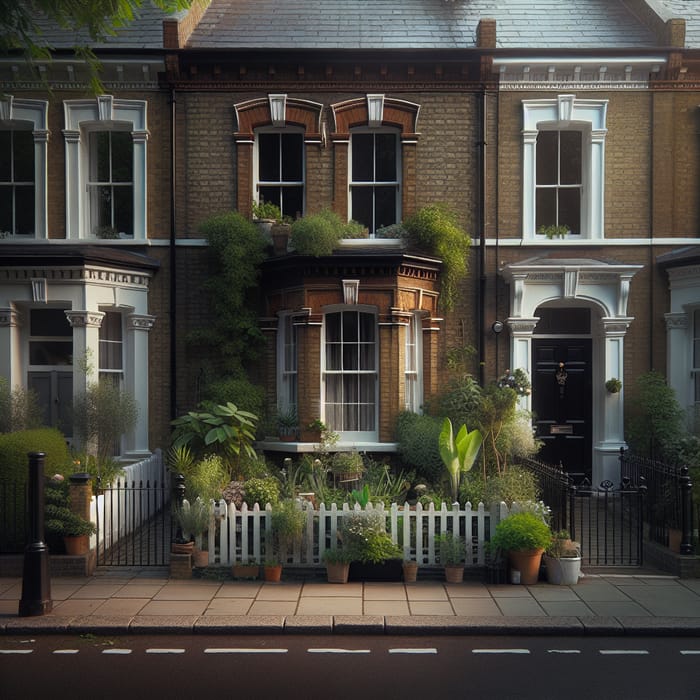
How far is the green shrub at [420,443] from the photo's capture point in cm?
1231

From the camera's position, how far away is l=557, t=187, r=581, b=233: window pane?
14.3 meters

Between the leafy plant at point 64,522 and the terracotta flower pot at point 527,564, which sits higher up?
the leafy plant at point 64,522

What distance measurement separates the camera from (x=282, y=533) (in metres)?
9.53

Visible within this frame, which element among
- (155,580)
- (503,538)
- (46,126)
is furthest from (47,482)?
(46,126)

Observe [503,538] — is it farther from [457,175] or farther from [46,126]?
[46,126]

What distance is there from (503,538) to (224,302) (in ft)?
22.2

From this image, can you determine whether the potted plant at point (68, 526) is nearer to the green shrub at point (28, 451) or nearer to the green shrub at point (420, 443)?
the green shrub at point (28, 451)

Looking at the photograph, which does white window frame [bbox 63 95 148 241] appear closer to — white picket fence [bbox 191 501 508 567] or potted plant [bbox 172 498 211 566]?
potted plant [bbox 172 498 211 566]

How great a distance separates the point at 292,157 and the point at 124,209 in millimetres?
3277

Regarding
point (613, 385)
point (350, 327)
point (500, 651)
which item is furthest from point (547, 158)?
point (500, 651)

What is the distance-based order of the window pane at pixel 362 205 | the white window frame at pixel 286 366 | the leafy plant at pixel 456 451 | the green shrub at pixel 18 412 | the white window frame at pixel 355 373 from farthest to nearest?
the window pane at pixel 362 205 → the white window frame at pixel 286 366 → the white window frame at pixel 355 373 → the green shrub at pixel 18 412 → the leafy plant at pixel 456 451

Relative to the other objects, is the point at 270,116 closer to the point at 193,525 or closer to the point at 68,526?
the point at 193,525

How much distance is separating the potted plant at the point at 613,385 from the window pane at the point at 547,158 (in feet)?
12.5

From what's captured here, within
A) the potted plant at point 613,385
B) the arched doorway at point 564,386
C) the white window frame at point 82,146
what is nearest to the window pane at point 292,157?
the white window frame at point 82,146
